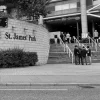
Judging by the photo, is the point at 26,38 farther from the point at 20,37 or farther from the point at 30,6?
the point at 30,6

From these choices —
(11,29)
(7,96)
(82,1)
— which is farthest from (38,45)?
(82,1)

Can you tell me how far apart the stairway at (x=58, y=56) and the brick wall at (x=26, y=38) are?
89cm

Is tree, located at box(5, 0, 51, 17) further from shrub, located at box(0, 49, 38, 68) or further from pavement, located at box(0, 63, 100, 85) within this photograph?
pavement, located at box(0, 63, 100, 85)

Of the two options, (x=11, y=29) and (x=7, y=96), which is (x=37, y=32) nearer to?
(x=11, y=29)

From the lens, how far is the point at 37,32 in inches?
797

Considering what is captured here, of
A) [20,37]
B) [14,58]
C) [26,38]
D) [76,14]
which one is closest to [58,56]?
[26,38]

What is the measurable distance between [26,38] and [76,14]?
24676 millimetres

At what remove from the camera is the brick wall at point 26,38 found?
17.1 meters

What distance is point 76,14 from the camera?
41750 millimetres

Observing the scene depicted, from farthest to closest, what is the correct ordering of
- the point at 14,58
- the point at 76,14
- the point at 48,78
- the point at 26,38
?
the point at 76,14 → the point at 26,38 → the point at 14,58 → the point at 48,78

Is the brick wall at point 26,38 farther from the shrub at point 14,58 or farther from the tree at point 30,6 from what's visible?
the tree at point 30,6

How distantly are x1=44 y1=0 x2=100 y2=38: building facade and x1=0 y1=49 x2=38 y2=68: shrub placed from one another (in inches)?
952

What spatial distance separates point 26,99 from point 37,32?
555 inches

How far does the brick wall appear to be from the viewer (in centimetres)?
1705
